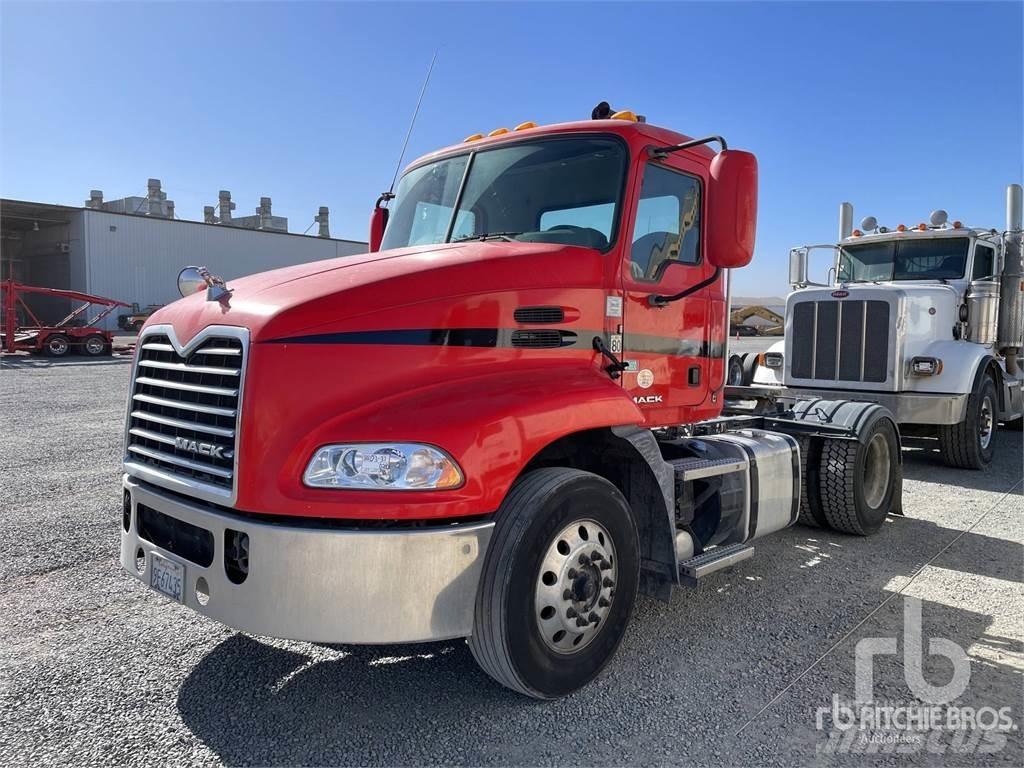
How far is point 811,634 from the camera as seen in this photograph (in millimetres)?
4035

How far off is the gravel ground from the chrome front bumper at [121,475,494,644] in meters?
0.52

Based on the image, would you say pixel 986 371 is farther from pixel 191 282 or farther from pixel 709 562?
pixel 191 282

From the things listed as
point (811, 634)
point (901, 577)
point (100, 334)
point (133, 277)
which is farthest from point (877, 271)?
point (133, 277)

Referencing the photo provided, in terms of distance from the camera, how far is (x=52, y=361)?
78.6 feet

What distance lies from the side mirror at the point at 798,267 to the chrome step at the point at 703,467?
210 inches

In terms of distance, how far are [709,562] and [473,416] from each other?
1.78 meters

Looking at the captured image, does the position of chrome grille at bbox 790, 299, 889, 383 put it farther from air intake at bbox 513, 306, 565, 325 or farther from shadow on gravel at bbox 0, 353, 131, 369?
shadow on gravel at bbox 0, 353, 131, 369

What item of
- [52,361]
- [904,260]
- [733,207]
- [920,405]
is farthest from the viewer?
[52,361]

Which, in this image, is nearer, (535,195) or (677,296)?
(535,195)

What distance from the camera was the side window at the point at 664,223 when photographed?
3990 mm

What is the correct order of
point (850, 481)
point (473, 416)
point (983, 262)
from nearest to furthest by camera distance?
point (473, 416)
point (850, 481)
point (983, 262)

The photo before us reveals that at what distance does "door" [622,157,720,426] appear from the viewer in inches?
Answer: 157

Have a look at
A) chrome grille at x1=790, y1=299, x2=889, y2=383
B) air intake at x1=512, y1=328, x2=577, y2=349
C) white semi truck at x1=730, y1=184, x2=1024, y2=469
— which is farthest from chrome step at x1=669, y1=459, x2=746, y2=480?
chrome grille at x1=790, y1=299, x2=889, y2=383

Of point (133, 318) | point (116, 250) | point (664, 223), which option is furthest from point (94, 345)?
point (664, 223)
